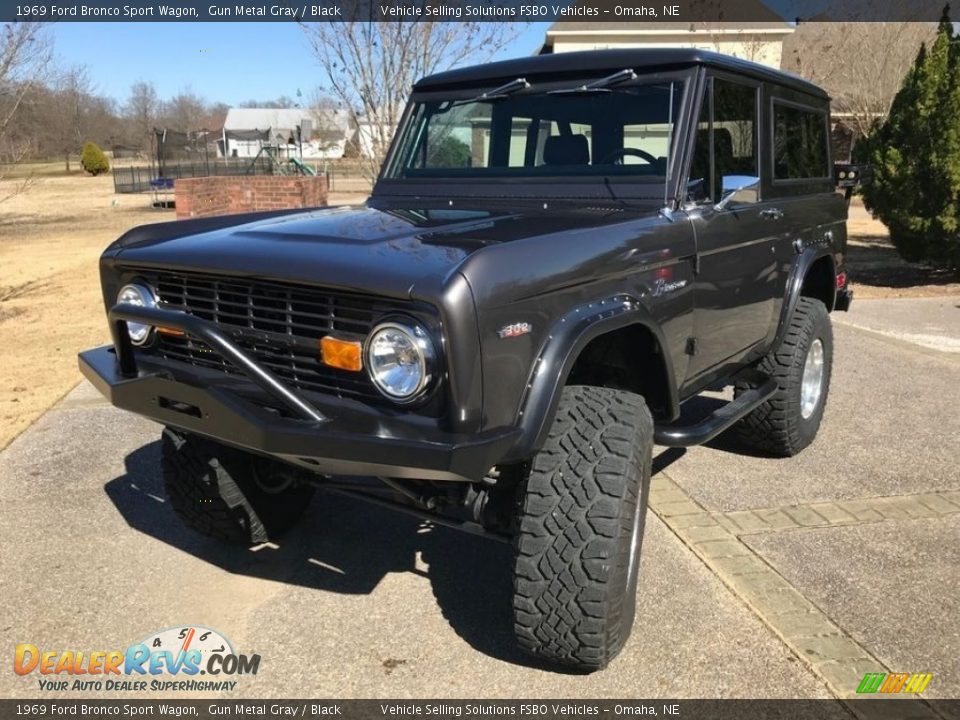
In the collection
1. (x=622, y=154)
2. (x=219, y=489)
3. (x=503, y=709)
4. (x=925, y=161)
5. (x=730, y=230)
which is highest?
(x=925, y=161)

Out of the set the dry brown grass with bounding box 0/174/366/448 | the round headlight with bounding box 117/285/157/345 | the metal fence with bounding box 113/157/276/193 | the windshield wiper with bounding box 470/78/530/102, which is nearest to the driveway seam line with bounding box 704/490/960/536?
the windshield wiper with bounding box 470/78/530/102

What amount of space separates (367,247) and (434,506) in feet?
2.93

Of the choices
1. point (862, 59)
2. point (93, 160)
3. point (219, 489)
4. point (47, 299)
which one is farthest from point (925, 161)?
point (93, 160)

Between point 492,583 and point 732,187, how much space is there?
6.18 feet

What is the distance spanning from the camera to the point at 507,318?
89.8 inches

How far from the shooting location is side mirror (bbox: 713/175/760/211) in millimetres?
3281

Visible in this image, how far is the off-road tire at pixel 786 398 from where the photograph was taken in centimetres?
430

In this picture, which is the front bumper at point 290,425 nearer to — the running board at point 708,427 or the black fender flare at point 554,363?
the black fender flare at point 554,363

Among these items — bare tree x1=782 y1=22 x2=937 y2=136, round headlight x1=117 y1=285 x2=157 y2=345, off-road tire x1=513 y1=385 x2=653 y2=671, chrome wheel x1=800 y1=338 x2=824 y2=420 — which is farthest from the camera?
bare tree x1=782 y1=22 x2=937 y2=136

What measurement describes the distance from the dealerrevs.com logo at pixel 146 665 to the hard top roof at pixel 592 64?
8.60 ft

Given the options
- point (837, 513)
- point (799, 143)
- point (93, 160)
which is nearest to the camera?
point (837, 513)

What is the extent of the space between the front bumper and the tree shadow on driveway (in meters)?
0.99

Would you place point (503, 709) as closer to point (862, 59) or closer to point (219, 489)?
point (219, 489)

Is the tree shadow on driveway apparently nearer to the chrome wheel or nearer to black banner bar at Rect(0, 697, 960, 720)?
black banner bar at Rect(0, 697, 960, 720)
